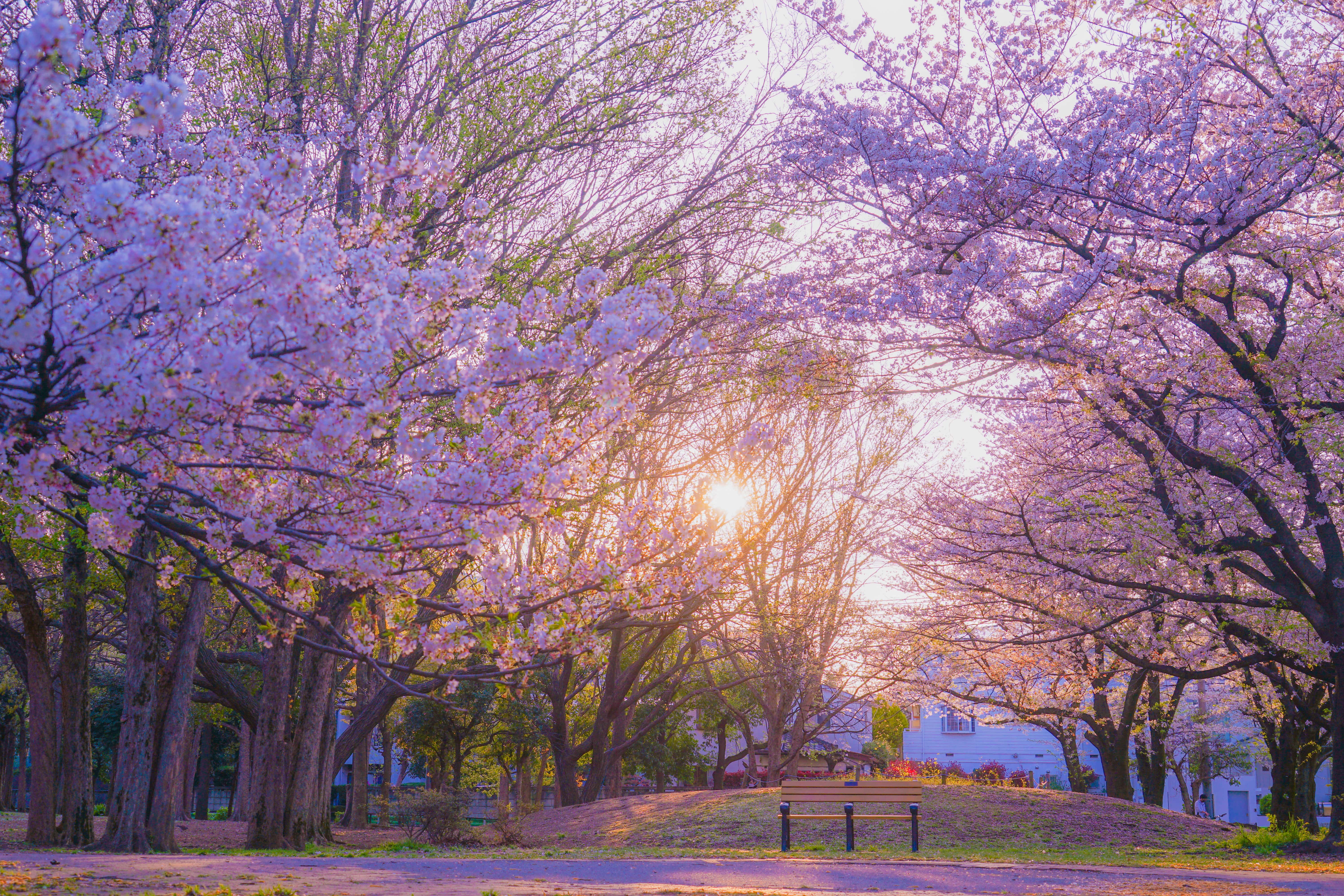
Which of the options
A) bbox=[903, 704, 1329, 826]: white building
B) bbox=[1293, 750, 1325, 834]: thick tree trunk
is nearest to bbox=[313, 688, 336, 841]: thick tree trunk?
bbox=[1293, 750, 1325, 834]: thick tree trunk

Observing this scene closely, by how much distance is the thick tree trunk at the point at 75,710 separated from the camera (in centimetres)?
1473

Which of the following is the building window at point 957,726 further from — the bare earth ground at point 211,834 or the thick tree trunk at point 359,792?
the bare earth ground at point 211,834

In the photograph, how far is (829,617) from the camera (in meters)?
23.7

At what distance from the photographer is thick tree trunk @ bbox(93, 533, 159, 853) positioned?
12523 millimetres

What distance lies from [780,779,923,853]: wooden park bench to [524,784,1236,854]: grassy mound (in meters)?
0.42

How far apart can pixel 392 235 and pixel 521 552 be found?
43.1 feet

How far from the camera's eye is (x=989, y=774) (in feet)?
102

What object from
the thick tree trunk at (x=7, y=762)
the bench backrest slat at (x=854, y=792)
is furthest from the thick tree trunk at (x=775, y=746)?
the thick tree trunk at (x=7, y=762)

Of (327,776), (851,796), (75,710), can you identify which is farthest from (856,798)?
(75,710)

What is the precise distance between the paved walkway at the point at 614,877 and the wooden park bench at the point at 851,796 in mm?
2052

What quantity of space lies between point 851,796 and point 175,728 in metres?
9.18

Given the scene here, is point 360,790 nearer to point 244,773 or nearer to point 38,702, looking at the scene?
point 244,773

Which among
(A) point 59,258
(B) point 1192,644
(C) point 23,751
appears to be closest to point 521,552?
(B) point 1192,644

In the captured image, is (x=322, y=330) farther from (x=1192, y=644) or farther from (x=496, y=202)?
(x=1192, y=644)
